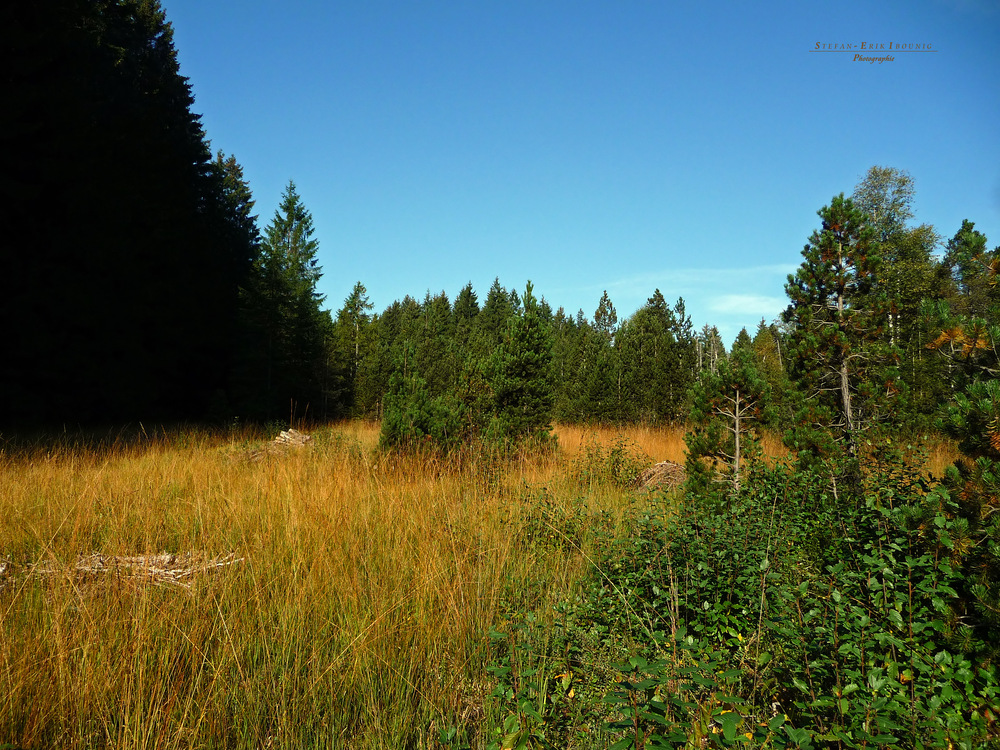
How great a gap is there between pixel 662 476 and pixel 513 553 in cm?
458

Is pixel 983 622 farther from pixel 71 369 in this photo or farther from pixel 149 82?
pixel 149 82

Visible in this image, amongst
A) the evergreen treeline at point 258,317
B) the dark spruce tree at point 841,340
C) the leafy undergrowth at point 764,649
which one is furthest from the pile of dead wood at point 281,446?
the dark spruce tree at point 841,340

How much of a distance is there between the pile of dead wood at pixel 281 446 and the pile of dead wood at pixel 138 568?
4432 mm

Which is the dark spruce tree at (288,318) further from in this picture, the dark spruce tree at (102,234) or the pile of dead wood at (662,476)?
Answer: the pile of dead wood at (662,476)

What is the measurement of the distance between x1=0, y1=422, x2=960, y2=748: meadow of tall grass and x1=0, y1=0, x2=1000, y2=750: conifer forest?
0.02m

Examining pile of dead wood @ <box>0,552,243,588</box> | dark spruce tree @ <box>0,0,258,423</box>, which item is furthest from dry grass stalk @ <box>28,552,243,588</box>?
dark spruce tree @ <box>0,0,258,423</box>

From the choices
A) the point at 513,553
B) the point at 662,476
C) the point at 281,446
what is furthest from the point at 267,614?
the point at 281,446

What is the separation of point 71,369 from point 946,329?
1576cm

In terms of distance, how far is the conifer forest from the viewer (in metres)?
1.87

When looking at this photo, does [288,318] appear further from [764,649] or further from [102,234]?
[764,649]

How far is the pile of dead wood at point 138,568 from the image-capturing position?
8.54 ft

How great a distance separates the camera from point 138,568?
9.03 ft

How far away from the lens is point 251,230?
92.1 ft

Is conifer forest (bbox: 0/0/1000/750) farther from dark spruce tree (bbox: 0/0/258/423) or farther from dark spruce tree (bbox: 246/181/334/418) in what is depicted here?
dark spruce tree (bbox: 246/181/334/418)
